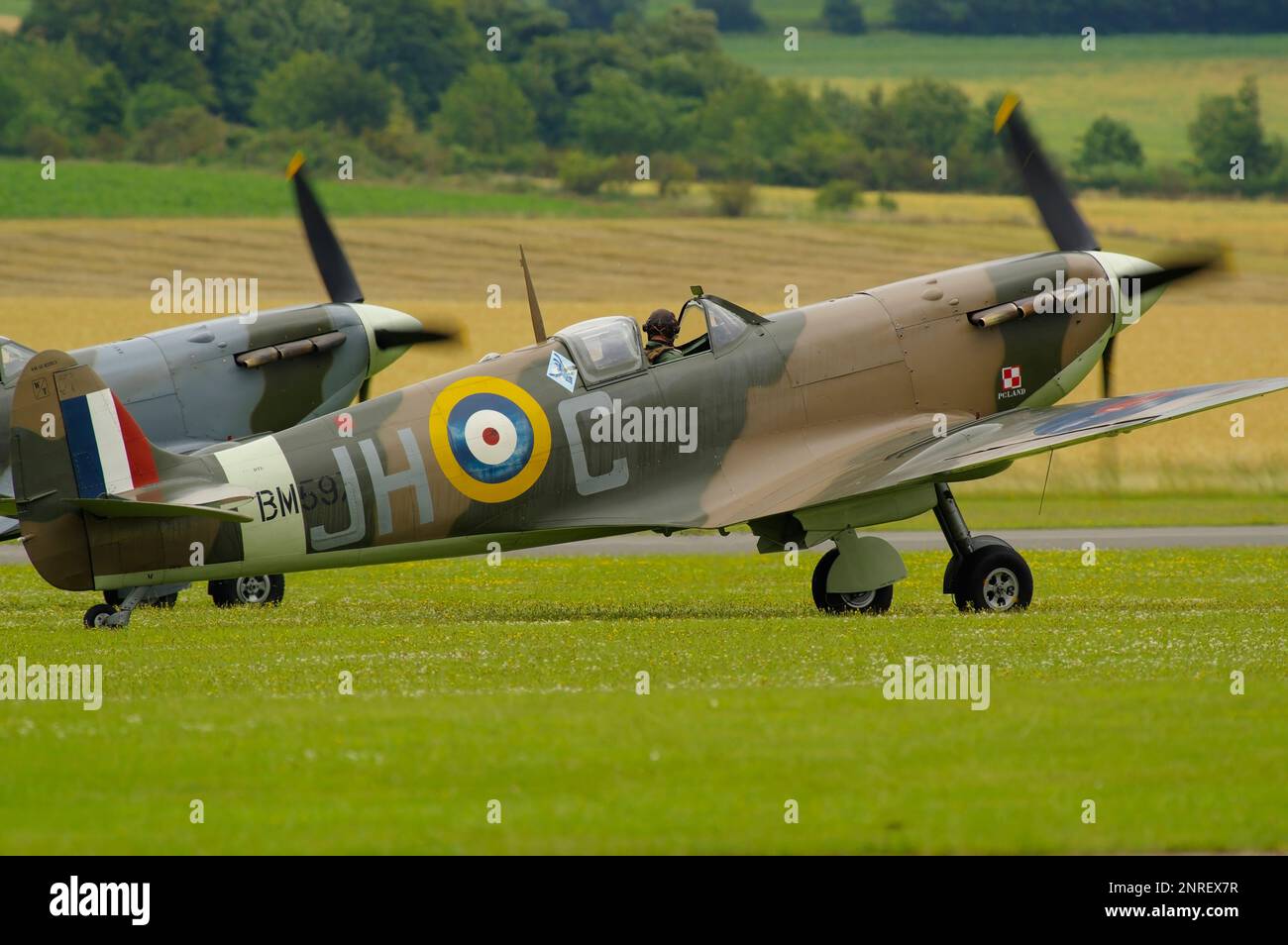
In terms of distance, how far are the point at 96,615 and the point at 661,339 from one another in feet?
17.2

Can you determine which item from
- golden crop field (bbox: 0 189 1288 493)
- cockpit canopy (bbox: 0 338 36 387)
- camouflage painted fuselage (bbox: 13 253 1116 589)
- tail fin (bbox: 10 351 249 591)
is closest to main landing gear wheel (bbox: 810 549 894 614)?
camouflage painted fuselage (bbox: 13 253 1116 589)

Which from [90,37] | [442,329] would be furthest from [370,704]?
[90,37]

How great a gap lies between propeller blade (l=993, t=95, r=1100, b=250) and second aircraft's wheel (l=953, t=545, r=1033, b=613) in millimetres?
4152

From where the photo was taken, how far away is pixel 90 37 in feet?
304

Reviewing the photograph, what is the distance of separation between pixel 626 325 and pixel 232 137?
226ft

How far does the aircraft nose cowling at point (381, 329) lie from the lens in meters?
19.6

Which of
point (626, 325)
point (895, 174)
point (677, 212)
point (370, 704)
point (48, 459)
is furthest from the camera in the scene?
point (895, 174)

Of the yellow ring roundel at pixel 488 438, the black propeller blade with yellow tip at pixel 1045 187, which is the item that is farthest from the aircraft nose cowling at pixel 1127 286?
the yellow ring roundel at pixel 488 438

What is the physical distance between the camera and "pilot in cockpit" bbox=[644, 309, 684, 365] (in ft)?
53.1

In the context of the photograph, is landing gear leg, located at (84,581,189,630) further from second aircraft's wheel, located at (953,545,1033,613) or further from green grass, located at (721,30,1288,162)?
green grass, located at (721,30,1288,162)

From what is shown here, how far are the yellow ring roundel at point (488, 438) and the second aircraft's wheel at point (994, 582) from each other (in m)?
3.63
